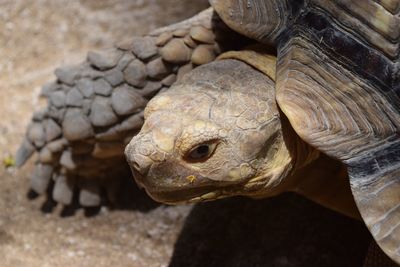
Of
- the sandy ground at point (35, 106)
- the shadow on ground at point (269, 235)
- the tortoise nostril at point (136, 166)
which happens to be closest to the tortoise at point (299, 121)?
the tortoise nostril at point (136, 166)

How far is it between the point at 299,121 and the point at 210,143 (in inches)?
10.9

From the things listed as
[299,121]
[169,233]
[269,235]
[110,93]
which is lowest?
[169,233]

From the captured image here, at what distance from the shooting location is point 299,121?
2053 millimetres

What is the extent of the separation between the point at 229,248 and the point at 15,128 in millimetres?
1404

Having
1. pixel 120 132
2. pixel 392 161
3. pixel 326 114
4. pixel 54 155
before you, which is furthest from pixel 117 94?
pixel 392 161

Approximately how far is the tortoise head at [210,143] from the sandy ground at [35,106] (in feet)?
2.26

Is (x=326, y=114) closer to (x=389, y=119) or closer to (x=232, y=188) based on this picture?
(x=389, y=119)

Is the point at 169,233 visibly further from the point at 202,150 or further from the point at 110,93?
the point at 202,150

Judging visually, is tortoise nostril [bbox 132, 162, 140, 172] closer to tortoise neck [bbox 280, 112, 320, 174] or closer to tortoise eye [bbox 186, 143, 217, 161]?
tortoise eye [bbox 186, 143, 217, 161]

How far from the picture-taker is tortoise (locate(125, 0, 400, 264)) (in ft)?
6.68

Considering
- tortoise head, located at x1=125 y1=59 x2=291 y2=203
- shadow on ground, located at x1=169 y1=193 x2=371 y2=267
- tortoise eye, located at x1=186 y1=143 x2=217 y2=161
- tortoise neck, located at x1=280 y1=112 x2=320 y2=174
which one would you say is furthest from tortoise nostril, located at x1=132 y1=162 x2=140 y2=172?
shadow on ground, located at x1=169 y1=193 x2=371 y2=267

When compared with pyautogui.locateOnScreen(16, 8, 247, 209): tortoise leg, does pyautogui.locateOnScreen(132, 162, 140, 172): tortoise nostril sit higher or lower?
higher

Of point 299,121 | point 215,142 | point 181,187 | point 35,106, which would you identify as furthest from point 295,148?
point 35,106

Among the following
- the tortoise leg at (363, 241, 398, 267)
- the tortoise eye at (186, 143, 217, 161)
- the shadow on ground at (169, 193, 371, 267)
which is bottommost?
the shadow on ground at (169, 193, 371, 267)
